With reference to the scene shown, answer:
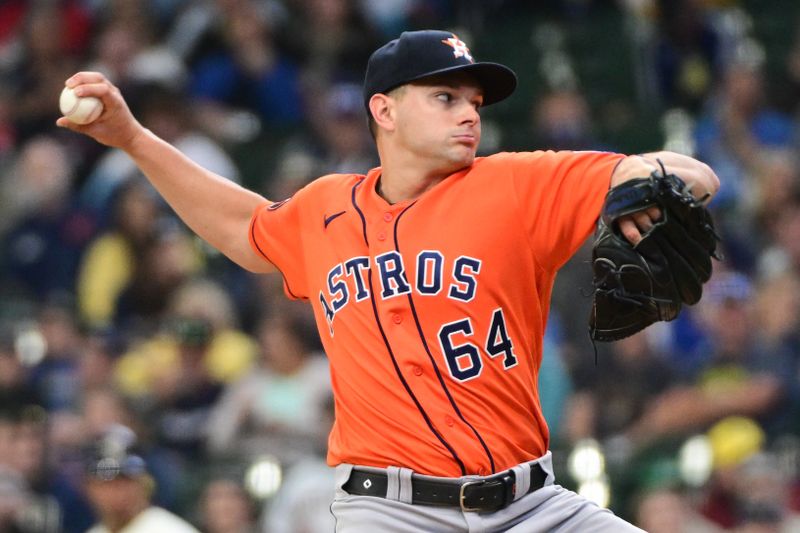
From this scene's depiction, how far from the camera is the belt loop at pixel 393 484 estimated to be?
3.61m

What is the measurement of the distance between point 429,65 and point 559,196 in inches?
21.0

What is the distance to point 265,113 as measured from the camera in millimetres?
10398

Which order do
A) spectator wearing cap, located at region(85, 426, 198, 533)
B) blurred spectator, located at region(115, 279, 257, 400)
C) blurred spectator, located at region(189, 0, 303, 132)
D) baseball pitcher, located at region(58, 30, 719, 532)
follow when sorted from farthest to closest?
blurred spectator, located at region(189, 0, 303, 132)
blurred spectator, located at region(115, 279, 257, 400)
spectator wearing cap, located at region(85, 426, 198, 533)
baseball pitcher, located at region(58, 30, 719, 532)

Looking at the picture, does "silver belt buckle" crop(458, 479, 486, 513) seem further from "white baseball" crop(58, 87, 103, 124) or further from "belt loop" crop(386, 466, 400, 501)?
"white baseball" crop(58, 87, 103, 124)

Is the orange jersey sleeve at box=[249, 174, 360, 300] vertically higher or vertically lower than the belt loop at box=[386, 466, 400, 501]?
higher

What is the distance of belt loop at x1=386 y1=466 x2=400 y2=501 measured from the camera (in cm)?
361

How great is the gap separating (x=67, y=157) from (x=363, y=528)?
6.75 m

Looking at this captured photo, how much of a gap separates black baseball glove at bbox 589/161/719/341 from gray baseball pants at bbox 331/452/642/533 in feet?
1.78

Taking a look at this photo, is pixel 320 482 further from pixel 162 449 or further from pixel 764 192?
pixel 764 192

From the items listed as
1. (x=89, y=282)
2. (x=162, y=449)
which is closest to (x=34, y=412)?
(x=162, y=449)

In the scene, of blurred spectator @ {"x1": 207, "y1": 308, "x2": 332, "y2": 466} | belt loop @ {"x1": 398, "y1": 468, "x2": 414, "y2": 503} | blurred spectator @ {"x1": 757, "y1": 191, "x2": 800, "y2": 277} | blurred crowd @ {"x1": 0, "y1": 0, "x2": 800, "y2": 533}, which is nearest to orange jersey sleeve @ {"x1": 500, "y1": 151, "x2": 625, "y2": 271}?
belt loop @ {"x1": 398, "y1": 468, "x2": 414, "y2": 503}

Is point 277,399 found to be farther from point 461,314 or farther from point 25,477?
point 461,314

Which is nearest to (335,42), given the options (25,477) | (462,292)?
(25,477)

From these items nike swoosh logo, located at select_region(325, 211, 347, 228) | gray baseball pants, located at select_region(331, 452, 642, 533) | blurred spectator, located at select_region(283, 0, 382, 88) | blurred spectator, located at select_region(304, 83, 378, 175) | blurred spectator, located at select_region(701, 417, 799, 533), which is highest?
blurred spectator, located at select_region(283, 0, 382, 88)
